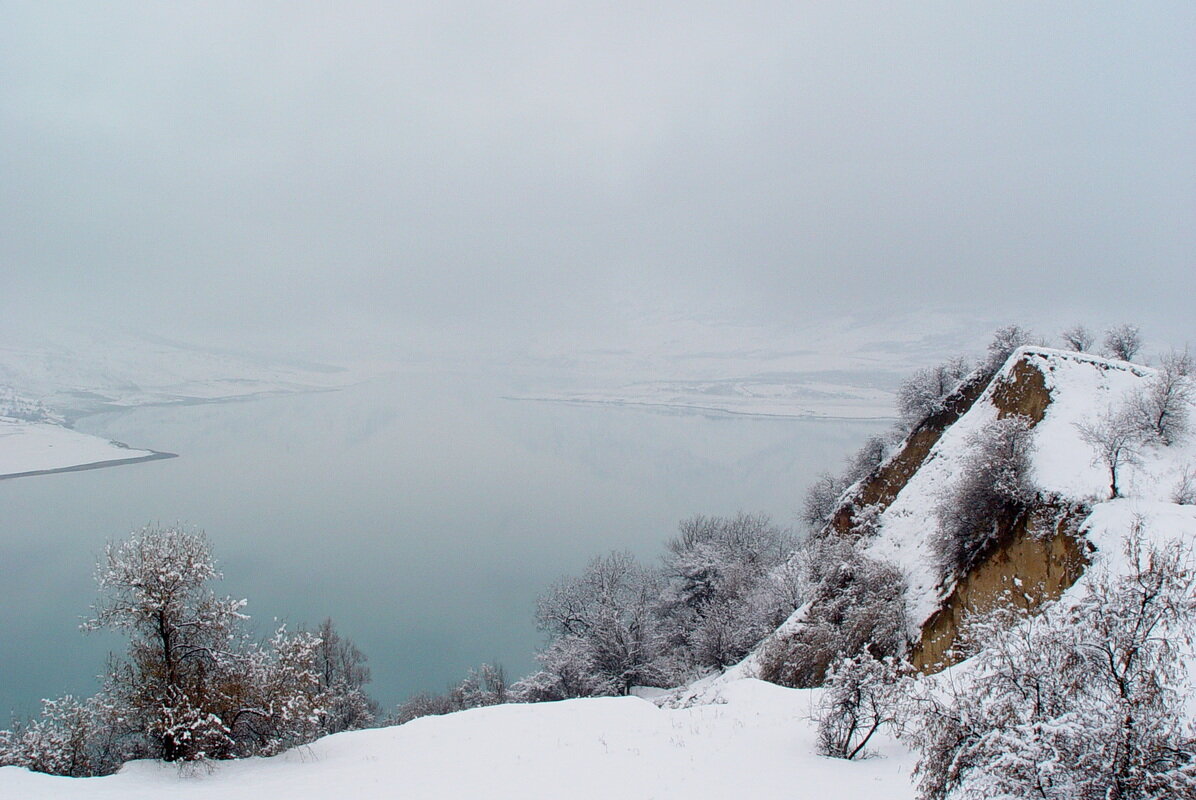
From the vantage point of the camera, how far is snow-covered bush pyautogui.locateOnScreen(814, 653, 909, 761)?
9138mm

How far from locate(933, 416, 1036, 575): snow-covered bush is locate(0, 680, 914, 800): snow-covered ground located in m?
9.17

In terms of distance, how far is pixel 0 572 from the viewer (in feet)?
167

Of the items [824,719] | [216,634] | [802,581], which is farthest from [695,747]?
[802,581]

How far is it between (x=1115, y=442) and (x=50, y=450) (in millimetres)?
124788

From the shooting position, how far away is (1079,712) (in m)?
4.93

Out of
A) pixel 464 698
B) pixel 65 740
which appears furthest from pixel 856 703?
pixel 464 698

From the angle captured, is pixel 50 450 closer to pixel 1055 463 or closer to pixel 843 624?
pixel 843 624

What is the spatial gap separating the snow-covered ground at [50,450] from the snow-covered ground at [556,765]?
9593 centimetres

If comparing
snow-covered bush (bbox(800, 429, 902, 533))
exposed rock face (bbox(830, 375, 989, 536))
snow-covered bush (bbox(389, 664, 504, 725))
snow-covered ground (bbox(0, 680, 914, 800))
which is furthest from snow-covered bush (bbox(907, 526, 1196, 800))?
snow-covered bush (bbox(800, 429, 902, 533))

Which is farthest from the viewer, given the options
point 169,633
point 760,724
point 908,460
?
point 908,460

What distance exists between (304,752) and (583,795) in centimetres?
842

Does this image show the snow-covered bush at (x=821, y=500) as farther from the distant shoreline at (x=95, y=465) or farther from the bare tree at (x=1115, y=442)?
the distant shoreline at (x=95, y=465)

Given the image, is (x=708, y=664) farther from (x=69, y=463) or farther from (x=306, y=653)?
(x=69, y=463)

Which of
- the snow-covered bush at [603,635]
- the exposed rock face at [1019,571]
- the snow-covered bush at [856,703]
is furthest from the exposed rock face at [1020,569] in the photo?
the snow-covered bush at [603,635]
